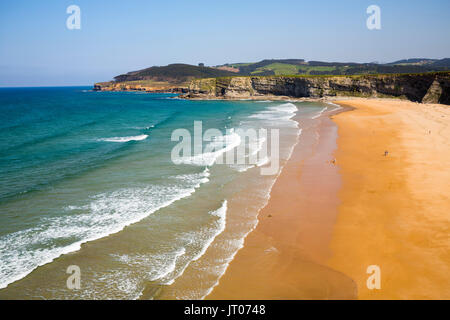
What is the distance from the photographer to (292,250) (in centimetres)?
1029

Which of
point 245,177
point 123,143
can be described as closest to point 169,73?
point 123,143

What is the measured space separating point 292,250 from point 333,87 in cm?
8393

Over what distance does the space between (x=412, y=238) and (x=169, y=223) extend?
31.1ft

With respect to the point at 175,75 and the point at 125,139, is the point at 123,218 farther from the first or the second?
the point at 175,75

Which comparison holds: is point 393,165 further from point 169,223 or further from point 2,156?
point 2,156

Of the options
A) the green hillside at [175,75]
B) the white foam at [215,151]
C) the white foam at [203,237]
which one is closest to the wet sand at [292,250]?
the white foam at [203,237]

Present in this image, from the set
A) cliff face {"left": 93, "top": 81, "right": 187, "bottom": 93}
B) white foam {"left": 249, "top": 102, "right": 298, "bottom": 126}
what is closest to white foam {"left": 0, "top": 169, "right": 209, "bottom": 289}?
white foam {"left": 249, "top": 102, "right": 298, "bottom": 126}

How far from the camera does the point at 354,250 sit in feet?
33.1

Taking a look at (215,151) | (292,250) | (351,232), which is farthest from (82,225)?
(215,151)

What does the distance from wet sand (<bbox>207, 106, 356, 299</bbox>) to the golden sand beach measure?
0.10ft

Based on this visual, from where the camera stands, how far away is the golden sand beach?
8.29 m

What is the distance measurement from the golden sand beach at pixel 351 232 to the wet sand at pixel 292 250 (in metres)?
0.03

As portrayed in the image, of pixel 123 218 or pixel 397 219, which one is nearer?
pixel 397 219

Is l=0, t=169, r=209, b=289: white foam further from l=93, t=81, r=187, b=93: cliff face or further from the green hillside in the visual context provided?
the green hillside
